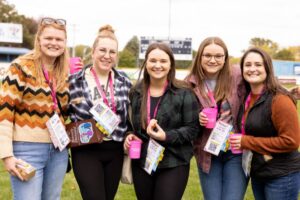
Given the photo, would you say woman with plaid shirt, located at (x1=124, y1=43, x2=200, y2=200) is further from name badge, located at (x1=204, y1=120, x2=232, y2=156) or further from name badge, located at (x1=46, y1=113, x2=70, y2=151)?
name badge, located at (x1=46, y1=113, x2=70, y2=151)

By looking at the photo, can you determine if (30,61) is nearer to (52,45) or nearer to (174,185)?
(52,45)

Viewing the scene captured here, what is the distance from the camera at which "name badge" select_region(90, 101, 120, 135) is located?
3.64m

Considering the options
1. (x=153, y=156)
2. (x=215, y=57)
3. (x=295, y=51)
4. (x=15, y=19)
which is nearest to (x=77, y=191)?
(x=153, y=156)

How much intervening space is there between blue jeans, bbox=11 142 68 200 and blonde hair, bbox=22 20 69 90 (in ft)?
1.93

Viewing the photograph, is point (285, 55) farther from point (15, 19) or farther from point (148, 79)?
point (148, 79)

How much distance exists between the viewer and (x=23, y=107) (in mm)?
3316

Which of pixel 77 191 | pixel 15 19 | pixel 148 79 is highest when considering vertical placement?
pixel 15 19

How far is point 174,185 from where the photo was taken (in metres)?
3.61

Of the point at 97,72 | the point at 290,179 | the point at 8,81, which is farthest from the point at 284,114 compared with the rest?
the point at 8,81

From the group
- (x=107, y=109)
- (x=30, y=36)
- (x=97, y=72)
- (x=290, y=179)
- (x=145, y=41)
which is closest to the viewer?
(x=290, y=179)

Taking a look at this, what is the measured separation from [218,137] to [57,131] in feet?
5.08

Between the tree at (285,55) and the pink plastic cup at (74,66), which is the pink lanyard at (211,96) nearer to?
the pink plastic cup at (74,66)

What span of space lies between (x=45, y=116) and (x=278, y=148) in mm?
2107

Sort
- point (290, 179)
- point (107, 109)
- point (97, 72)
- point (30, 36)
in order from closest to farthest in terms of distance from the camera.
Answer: point (290, 179) → point (107, 109) → point (97, 72) → point (30, 36)
